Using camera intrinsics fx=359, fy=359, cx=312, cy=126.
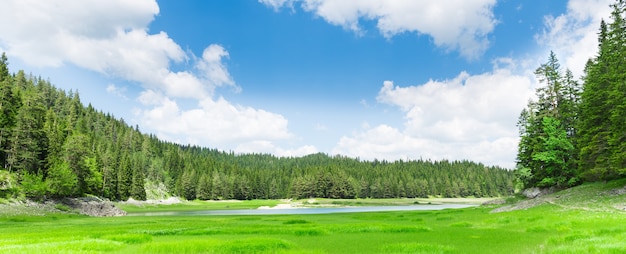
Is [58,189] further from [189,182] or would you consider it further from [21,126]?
[189,182]

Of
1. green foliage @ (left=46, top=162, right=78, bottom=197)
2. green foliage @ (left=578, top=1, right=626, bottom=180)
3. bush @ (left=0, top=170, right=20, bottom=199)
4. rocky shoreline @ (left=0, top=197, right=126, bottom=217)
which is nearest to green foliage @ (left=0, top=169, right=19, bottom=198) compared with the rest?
bush @ (left=0, top=170, right=20, bottom=199)

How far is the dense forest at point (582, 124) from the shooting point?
130 ft

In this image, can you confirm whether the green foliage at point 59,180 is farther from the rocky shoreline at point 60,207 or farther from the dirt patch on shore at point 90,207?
the dirt patch on shore at point 90,207

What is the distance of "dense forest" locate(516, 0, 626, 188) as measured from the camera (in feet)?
130

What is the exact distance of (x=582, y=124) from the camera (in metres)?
50.0

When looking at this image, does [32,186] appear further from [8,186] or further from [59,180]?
[59,180]

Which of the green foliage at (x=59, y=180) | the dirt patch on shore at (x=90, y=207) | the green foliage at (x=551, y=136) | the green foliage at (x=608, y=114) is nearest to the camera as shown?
the green foliage at (x=608, y=114)

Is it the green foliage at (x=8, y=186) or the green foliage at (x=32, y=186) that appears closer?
the green foliage at (x=8, y=186)

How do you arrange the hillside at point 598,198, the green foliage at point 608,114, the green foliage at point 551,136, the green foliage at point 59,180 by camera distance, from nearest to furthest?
the hillside at point 598,198
the green foliage at point 608,114
the green foliage at point 551,136
the green foliage at point 59,180

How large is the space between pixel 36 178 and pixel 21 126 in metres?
13.1

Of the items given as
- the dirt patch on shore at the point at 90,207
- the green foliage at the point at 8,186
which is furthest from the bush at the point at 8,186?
the dirt patch on shore at the point at 90,207

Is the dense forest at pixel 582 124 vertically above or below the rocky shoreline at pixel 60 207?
above

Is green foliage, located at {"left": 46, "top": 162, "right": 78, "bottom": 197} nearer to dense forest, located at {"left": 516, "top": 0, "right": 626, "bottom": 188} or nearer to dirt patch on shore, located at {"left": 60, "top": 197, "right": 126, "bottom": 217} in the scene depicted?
dirt patch on shore, located at {"left": 60, "top": 197, "right": 126, "bottom": 217}

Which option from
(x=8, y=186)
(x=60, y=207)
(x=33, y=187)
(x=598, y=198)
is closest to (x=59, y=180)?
(x=33, y=187)
